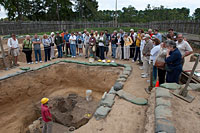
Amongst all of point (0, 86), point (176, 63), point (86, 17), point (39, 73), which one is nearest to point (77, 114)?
point (39, 73)

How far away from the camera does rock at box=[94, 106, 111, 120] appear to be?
357 centimetres

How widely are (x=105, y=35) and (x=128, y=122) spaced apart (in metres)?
5.77

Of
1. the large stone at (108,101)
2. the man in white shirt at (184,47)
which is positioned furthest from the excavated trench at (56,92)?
the man in white shirt at (184,47)

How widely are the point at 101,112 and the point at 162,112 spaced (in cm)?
150

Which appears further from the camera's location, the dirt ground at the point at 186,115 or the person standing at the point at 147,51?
the person standing at the point at 147,51

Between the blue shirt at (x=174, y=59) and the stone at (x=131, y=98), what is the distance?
1.19 m

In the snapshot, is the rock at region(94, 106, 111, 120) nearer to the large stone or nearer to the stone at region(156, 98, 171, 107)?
the large stone

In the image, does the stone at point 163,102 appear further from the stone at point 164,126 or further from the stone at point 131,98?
the stone at point 131,98

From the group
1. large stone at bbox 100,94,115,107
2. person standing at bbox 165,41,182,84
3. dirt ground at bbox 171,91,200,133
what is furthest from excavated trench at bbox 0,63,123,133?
dirt ground at bbox 171,91,200,133

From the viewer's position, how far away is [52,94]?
311 inches

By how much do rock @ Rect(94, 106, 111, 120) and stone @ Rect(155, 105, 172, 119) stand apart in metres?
1.27

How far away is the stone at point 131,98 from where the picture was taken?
157 inches

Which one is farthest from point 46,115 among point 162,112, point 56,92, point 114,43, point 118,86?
point 114,43

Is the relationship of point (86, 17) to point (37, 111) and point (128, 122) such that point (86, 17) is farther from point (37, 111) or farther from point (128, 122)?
point (128, 122)
